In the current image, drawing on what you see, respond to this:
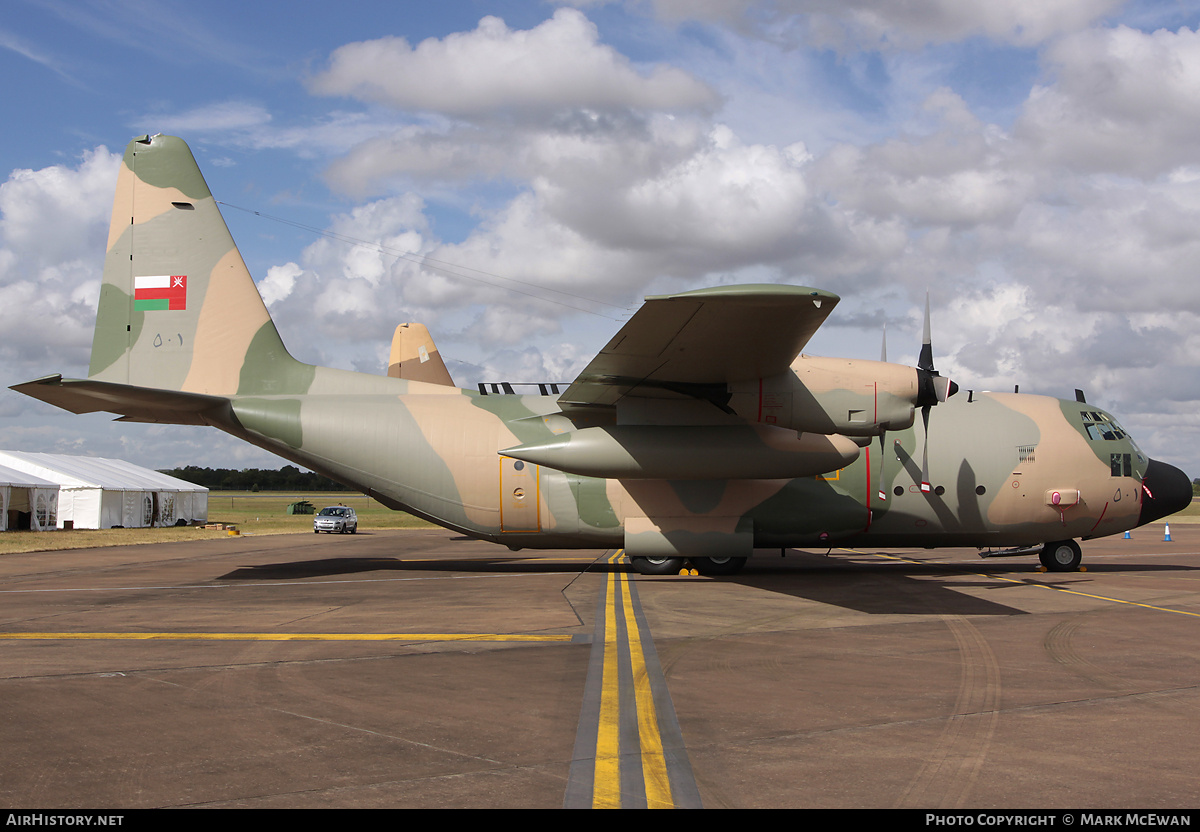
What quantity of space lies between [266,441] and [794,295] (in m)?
11.4

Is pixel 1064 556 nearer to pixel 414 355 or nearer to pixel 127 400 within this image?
pixel 127 400

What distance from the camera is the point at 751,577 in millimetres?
16922

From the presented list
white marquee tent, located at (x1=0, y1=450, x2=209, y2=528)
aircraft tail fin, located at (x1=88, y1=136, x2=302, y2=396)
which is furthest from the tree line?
aircraft tail fin, located at (x1=88, y1=136, x2=302, y2=396)

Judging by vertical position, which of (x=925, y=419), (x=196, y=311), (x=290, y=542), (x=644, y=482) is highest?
(x=196, y=311)

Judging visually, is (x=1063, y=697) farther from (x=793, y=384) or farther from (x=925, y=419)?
(x=925, y=419)

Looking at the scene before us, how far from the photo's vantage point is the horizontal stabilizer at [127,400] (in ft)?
45.3

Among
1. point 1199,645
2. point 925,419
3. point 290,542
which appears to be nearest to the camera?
point 1199,645

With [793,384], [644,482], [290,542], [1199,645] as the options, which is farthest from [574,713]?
[290,542]

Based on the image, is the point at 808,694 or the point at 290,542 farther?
the point at 290,542

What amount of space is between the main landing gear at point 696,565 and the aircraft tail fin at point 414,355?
13.8m

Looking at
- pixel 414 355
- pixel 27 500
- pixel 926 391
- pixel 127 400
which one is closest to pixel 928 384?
pixel 926 391

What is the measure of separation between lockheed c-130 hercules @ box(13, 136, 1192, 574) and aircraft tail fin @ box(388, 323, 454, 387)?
Result: 36.0 feet

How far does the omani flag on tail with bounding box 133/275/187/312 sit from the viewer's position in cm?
1681

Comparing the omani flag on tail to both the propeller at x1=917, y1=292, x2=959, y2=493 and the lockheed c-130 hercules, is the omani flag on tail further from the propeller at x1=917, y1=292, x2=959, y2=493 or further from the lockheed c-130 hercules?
the propeller at x1=917, y1=292, x2=959, y2=493
